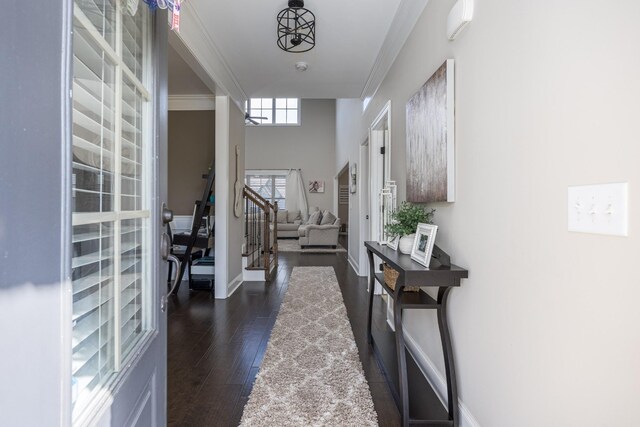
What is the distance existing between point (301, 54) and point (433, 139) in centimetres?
203

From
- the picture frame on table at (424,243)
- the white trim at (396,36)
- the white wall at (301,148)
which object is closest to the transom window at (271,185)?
the white wall at (301,148)

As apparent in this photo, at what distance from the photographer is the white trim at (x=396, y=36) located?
223cm

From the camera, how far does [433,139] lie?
182 centimetres

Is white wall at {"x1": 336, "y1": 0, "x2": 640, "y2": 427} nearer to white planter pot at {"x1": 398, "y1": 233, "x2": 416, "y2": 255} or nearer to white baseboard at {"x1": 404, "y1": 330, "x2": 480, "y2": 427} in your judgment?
white baseboard at {"x1": 404, "y1": 330, "x2": 480, "y2": 427}

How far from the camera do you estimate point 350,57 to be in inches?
131

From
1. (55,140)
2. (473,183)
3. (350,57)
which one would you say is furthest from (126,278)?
(350,57)

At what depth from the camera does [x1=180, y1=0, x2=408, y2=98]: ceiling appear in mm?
2455

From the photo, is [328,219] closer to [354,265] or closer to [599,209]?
[354,265]

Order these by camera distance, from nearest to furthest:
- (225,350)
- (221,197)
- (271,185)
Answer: (225,350) < (221,197) < (271,185)

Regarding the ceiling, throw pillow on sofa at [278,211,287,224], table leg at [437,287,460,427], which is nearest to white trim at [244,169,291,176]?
throw pillow on sofa at [278,211,287,224]

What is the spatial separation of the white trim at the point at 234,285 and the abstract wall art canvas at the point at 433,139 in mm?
2572

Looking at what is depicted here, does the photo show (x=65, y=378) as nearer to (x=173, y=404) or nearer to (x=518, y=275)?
(x=518, y=275)

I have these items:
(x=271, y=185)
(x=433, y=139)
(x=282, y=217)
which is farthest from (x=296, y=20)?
(x=271, y=185)

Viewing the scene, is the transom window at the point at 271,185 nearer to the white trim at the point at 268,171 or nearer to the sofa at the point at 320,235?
the white trim at the point at 268,171
